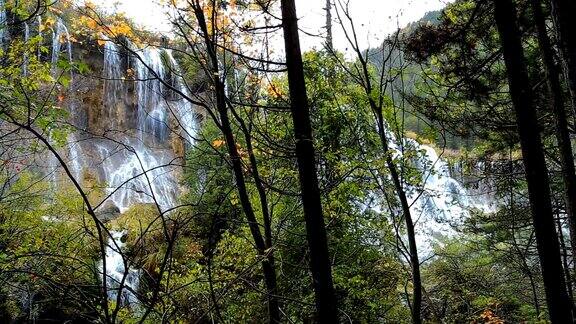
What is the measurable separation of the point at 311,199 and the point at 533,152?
2.17 meters

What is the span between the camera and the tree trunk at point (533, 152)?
363 centimetres

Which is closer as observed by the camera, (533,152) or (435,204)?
(533,152)

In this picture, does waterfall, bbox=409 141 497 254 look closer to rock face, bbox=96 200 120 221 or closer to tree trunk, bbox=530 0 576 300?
tree trunk, bbox=530 0 576 300

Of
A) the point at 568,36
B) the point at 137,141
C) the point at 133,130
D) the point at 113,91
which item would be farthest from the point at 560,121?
the point at 113,91

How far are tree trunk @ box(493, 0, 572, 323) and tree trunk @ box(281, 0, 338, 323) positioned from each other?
203 cm

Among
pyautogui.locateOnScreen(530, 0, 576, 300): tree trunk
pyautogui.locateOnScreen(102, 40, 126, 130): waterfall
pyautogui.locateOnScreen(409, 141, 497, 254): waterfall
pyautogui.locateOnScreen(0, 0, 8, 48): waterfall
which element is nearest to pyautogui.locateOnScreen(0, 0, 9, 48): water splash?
pyautogui.locateOnScreen(0, 0, 8, 48): waterfall

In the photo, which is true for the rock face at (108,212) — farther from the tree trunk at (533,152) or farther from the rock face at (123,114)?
the tree trunk at (533,152)

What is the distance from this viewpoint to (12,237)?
23.1 feet

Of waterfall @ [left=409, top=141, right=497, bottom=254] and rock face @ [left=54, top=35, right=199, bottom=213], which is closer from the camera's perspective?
waterfall @ [left=409, top=141, right=497, bottom=254]

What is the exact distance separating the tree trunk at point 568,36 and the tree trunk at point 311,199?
65.5 inches

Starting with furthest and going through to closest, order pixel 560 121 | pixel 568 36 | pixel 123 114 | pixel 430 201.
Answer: pixel 123 114, pixel 430 201, pixel 560 121, pixel 568 36

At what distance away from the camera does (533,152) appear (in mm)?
3668

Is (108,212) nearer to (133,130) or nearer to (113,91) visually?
(133,130)

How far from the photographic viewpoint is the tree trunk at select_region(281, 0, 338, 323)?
2.79 m
